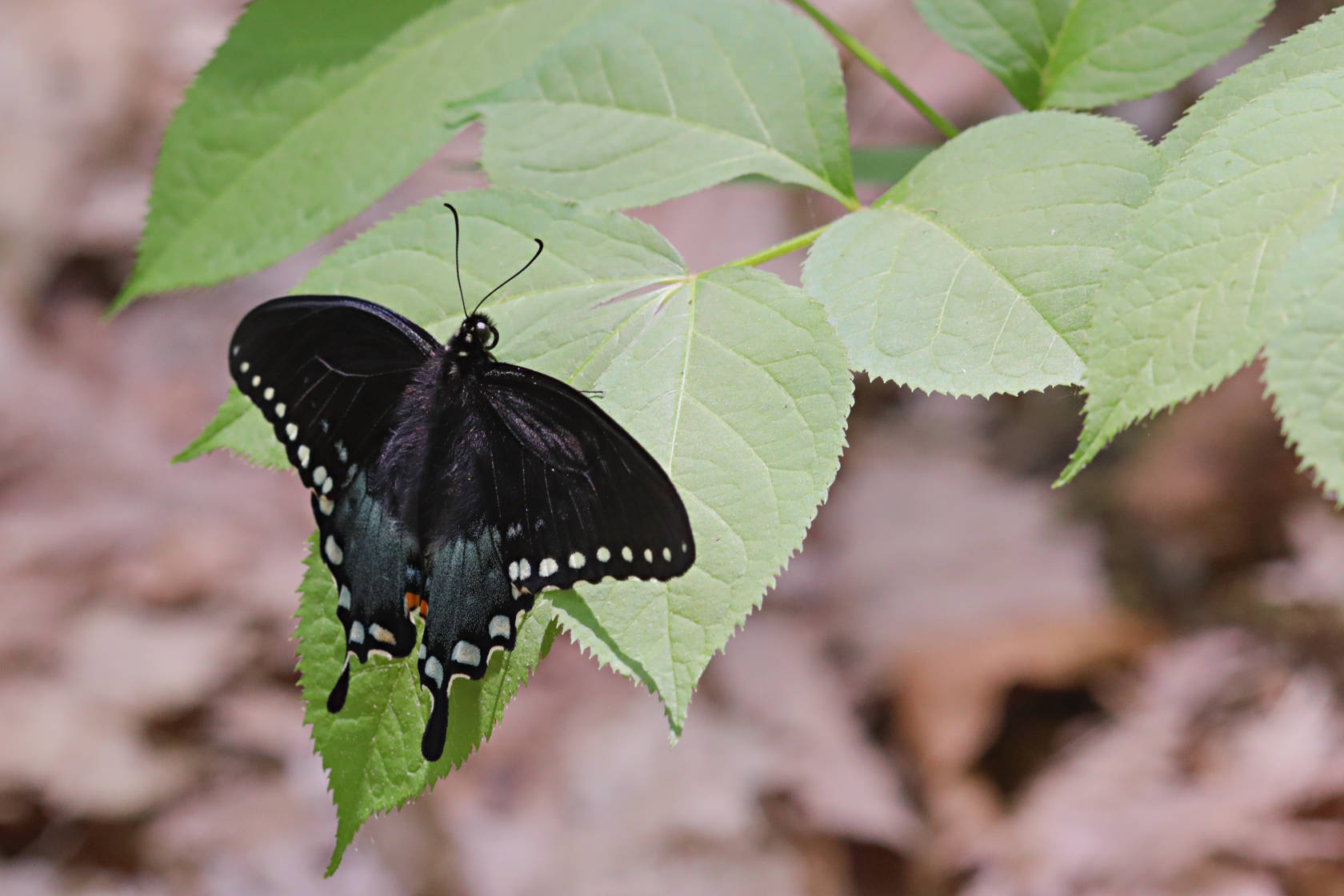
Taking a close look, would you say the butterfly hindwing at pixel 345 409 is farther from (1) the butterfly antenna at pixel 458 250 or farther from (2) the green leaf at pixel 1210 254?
(2) the green leaf at pixel 1210 254

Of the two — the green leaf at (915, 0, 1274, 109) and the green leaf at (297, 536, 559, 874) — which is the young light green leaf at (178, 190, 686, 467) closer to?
the green leaf at (297, 536, 559, 874)

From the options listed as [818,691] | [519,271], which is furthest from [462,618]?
[818,691]

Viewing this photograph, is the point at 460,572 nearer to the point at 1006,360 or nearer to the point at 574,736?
the point at 1006,360

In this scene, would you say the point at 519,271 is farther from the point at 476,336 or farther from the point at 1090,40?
the point at 1090,40

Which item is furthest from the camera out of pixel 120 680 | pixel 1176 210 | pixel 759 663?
pixel 759 663

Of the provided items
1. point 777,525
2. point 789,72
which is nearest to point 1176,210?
point 777,525

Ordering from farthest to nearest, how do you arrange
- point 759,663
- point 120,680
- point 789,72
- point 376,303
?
point 759,663 → point 120,680 → point 789,72 → point 376,303
